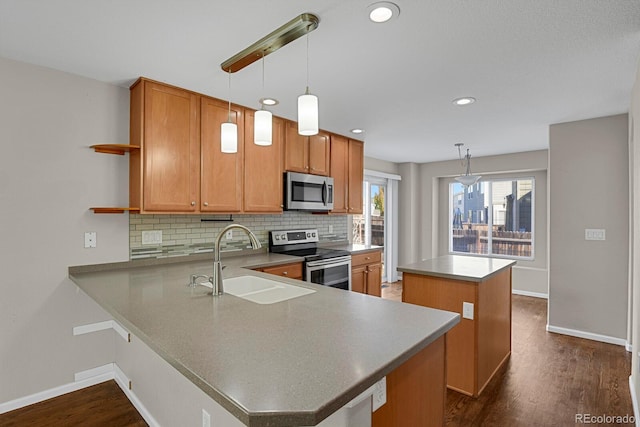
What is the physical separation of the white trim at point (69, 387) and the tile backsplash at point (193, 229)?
899mm

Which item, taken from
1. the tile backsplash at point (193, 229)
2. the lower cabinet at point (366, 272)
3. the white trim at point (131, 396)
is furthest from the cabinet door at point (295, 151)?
the white trim at point (131, 396)

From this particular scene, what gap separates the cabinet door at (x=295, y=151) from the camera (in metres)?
3.54

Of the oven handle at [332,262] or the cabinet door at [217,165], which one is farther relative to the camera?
the oven handle at [332,262]

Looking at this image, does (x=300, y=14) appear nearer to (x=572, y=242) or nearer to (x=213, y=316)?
(x=213, y=316)

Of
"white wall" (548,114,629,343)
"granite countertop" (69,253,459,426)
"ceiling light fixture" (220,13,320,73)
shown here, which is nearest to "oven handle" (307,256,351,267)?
"granite countertop" (69,253,459,426)

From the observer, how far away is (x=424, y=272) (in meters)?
2.57

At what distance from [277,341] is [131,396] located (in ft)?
6.12

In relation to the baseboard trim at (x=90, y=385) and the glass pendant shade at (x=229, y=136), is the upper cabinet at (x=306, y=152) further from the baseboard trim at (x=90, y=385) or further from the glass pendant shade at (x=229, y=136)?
the baseboard trim at (x=90, y=385)

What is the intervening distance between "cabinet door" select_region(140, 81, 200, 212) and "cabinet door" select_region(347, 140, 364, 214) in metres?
2.16

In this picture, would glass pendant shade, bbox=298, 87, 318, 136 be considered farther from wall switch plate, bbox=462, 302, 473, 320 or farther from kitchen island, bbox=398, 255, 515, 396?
wall switch plate, bbox=462, 302, 473, 320

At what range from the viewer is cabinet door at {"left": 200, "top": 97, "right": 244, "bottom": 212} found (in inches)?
111

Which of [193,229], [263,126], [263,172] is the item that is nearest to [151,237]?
[193,229]

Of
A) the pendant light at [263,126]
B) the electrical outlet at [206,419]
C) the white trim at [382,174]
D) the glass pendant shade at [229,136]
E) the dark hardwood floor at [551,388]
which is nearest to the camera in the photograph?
the electrical outlet at [206,419]

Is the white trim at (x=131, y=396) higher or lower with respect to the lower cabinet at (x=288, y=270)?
lower
